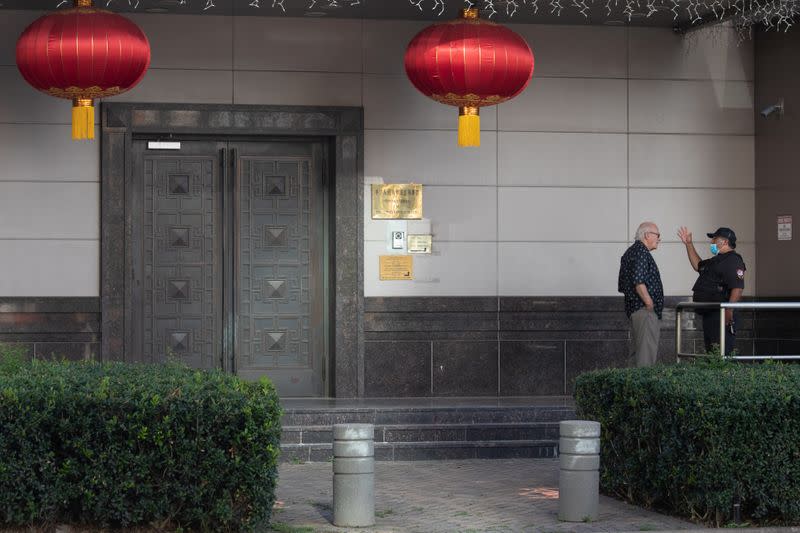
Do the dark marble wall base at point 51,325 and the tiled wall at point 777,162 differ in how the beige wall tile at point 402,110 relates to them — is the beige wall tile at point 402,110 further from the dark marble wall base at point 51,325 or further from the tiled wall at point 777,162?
the dark marble wall base at point 51,325

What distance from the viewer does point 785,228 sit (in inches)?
528

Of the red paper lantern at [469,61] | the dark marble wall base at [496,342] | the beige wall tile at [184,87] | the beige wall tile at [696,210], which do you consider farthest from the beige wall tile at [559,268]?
the beige wall tile at [184,87]

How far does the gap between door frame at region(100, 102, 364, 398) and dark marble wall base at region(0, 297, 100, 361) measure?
205 millimetres

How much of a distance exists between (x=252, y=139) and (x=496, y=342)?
11.5 ft

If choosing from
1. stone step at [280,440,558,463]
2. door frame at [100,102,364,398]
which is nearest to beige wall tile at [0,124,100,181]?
door frame at [100,102,364,398]

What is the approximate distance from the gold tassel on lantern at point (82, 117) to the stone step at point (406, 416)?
3.22 meters

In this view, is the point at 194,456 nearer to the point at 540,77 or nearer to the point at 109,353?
the point at 109,353

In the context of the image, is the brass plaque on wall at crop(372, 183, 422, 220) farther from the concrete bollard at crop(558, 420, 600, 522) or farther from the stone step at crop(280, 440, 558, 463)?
the concrete bollard at crop(558, 420, 600, 522)

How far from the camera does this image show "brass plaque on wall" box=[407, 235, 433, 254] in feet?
44.4

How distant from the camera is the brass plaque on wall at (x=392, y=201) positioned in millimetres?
13469

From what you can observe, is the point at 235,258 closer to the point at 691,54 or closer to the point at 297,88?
the point at 297,88

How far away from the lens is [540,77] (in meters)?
13.8

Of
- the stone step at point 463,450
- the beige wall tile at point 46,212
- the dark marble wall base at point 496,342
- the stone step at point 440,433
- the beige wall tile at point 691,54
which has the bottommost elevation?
the stone step at point 463,450

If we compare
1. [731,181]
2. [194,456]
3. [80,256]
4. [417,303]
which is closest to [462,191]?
[417,303]
